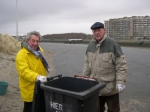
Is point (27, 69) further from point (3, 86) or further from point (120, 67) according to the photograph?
point (3, 86)

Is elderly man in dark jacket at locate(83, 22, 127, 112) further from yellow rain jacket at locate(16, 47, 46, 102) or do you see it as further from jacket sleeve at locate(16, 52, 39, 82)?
jacket sleeve at locate(16, 52, 39, 82)

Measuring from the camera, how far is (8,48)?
1903 cm

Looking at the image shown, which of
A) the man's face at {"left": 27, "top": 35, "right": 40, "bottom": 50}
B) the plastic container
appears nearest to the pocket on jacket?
the man's face at {"left": 27, "top": 35, "right": 40, "bottom": 50}

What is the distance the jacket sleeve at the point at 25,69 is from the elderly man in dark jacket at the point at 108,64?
1.13 metres

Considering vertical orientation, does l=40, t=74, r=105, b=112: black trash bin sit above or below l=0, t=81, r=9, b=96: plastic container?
above

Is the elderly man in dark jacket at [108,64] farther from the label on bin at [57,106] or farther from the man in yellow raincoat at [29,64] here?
the label on bin at [57,106]

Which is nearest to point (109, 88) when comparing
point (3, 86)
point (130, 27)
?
point (3, 86)

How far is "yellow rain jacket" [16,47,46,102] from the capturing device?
3086 mm

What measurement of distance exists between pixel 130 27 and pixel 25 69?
107240 millimetres

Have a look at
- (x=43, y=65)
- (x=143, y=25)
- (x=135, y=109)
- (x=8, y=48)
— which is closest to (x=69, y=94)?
(x=43, y=65)

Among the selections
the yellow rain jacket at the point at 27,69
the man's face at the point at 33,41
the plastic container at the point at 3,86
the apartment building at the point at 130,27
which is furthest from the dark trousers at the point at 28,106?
the apartment building at the point at 130,27

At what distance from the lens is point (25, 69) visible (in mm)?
3107

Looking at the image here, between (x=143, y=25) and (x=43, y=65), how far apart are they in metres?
107

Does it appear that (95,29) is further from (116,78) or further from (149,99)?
(149,99)
